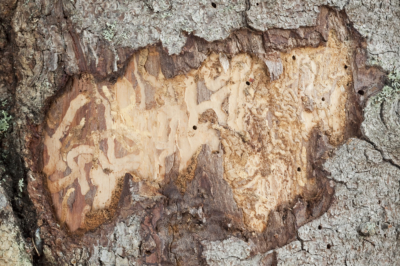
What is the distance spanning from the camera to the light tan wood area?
1.36 m

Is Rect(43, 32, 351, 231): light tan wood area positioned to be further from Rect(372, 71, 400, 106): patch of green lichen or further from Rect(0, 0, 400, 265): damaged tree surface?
Rect(372, 71, 400, 106): patch of green lichen

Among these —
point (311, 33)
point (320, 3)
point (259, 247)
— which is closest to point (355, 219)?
point (259, 247)

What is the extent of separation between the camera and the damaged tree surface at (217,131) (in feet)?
4.36

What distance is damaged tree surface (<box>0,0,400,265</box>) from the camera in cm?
133

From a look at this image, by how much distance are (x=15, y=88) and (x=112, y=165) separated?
52cm

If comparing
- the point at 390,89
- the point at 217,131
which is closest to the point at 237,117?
the point at 217,131

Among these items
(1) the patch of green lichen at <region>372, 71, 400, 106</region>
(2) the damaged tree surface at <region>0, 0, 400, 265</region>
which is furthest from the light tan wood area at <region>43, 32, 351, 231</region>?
(1) the patch of green lichen at <region>372, 71, 400, 106</region>

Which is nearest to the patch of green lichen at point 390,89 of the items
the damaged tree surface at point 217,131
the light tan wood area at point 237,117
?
the damaged tree surface at point 217,131

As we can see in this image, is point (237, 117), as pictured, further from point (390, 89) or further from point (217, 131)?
point (390, 89)

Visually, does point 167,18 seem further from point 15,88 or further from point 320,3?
point 15,88

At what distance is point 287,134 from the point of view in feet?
4.51

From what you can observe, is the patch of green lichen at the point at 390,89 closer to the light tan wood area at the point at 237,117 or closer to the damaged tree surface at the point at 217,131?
the damaged tree surface at the point at 217,131

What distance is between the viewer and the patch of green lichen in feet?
4.48

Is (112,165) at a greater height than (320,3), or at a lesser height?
lesser
